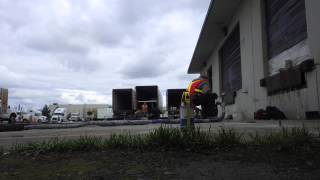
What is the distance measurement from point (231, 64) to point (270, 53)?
33.1ft

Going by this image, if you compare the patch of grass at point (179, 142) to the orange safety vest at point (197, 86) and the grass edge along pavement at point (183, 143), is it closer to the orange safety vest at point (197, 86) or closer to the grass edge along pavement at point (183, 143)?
the grass edge along pavement at point (183, 143)

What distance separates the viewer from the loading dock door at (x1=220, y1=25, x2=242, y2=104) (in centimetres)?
2404

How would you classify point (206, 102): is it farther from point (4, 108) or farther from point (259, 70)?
point (4, 108)

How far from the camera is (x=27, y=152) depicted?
509 centimetres

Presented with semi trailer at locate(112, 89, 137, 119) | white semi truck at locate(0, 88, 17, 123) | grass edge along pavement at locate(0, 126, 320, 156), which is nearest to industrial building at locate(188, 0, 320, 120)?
grass edge along pavement at locate(0, 126, 320, 156)

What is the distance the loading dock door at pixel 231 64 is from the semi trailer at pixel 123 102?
754 cm

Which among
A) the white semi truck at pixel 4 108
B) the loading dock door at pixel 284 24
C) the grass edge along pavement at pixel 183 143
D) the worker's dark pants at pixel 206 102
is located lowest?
the grass edge along pavement at pixel 183 143

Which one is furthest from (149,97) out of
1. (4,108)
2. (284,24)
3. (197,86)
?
(197,86)

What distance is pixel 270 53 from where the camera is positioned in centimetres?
1673

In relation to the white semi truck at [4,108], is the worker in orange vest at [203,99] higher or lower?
lower

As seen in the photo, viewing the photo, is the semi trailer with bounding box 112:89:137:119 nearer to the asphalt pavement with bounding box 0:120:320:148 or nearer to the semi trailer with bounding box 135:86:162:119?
the semi trailer with bounding box 135:86:162:119

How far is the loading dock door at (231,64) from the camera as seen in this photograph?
78.9 ft

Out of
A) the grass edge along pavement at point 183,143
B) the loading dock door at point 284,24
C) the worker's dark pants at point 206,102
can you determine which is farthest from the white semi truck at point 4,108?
the grass edge along pavement at point 183,143

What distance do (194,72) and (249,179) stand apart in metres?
47.5
